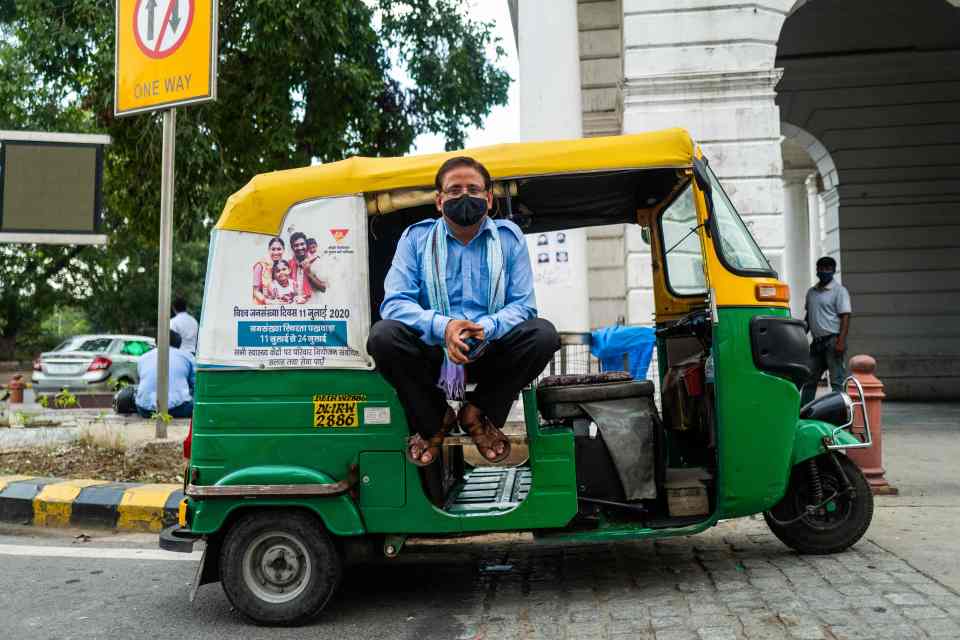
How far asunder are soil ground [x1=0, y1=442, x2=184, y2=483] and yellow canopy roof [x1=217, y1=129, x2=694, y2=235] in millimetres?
3511

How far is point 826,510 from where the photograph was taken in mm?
4820

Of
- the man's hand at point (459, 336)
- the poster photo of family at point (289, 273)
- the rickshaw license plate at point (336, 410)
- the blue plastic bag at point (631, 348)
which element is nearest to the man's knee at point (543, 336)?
the man's hand at point (459, 336)

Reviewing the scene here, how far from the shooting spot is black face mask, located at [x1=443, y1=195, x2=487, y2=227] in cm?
401

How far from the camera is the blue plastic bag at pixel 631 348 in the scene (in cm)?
700

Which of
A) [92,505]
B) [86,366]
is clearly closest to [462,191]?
[92,505]

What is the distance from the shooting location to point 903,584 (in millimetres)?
4227

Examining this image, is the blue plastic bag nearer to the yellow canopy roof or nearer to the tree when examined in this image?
the yellow canopy roof

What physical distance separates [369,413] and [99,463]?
164 inches

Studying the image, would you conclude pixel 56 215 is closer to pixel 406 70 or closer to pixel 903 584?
pixel 903 584

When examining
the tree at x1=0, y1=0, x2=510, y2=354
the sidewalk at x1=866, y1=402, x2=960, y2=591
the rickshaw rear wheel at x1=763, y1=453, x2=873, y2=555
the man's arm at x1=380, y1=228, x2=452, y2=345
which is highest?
the tree at x1=0, y1=0, x2=510, y2=354

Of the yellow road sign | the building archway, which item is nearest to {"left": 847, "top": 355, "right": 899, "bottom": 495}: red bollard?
the yellow road sign

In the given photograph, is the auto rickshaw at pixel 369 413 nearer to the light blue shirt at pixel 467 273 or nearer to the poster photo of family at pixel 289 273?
the poster photo of family at pixel 289 273

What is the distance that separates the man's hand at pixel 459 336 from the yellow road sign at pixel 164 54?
5391 mm

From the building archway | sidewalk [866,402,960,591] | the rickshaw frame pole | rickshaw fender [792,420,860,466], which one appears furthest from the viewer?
the building archway
